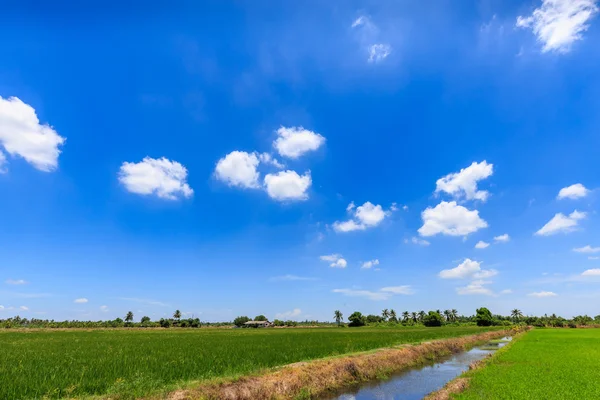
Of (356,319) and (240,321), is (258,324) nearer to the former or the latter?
(240,321)

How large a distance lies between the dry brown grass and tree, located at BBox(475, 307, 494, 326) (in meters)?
124

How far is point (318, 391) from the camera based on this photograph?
52.1 feet

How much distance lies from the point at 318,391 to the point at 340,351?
440 inches

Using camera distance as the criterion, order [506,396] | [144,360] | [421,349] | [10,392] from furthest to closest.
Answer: [421,349], [144,360], [506,396], [10,392]

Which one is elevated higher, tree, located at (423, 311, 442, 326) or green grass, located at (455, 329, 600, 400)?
tree, located at (423, 311, 442, 326)

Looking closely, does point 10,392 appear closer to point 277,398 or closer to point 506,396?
point 277,398

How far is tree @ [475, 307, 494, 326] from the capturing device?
414 ft

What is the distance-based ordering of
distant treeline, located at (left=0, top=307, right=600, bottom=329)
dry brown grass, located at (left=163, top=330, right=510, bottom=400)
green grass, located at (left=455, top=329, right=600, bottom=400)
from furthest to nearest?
distant treeline, located at (left=0, top=307, right=600, bottom=329)
green grass, located at (left=455, top=329, right=600, bottom=400)
dry brown grass, located at (left=163, top=330, right=510, bottom=400)

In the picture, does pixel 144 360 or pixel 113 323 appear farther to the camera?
pixel 113 323

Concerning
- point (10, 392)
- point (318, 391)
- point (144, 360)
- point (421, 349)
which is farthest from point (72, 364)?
point (421, 349)

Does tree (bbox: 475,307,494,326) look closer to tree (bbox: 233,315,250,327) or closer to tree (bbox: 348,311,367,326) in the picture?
tree (bbox: 348,311,367,326)

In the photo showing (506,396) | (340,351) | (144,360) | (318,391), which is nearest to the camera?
(506,396)

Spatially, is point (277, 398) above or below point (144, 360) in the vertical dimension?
below

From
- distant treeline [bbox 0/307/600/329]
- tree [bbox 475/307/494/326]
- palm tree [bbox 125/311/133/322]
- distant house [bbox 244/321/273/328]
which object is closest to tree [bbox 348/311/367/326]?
distant treeline [bbox 0/307/600/329]
